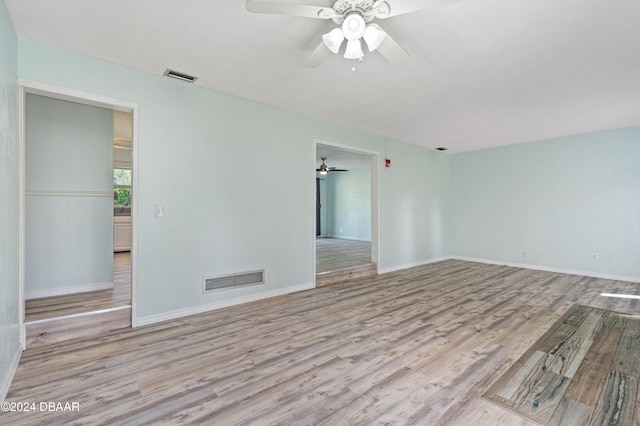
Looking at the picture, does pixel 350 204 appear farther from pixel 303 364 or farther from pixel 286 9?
pixel 286 9

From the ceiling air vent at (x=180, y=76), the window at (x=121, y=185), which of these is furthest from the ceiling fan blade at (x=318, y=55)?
the window at (x=121, y=185)

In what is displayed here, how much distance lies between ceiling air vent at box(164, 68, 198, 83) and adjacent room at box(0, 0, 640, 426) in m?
0.04

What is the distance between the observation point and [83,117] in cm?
359

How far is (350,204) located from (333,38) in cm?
886

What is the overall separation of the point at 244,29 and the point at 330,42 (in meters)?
0.74

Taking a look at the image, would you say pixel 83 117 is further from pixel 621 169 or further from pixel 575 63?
pixel 621 169

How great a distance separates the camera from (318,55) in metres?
2.28

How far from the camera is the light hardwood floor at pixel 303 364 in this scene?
1.70 m

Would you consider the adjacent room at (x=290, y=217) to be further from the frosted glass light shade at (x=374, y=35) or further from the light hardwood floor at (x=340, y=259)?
the light hardwood floor at (x=340, y=259)

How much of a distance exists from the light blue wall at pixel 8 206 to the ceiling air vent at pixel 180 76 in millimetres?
1106

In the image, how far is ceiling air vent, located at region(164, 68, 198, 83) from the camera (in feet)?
9.83

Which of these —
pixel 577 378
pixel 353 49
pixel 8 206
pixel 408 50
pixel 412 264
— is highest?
pixel 408 50

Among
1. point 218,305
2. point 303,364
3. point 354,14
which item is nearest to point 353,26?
point 354,14

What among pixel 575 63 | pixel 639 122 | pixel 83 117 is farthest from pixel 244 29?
pixel 639 122
